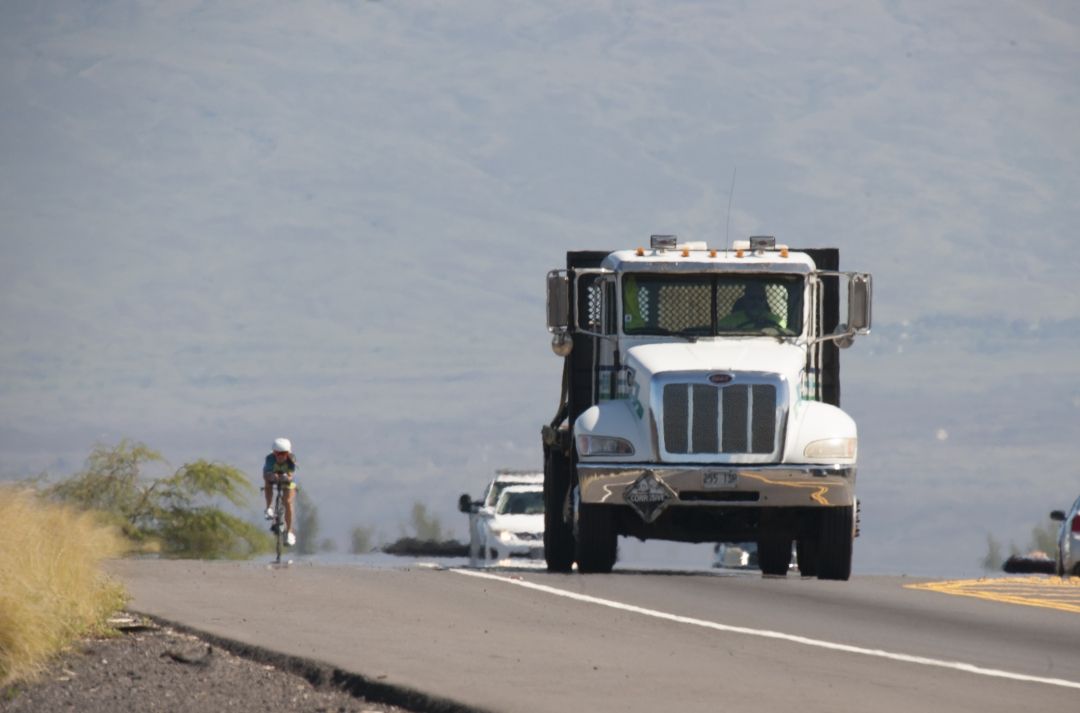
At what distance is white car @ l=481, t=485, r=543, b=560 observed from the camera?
3394cm

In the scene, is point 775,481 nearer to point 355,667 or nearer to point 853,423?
point 853,423

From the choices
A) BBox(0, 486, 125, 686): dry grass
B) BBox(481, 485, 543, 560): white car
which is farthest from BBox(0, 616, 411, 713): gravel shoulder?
BBox(481, 485, 543, 560): white car

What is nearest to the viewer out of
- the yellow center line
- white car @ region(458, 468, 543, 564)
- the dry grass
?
the dry grass

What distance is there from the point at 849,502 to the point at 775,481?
36.7 inches

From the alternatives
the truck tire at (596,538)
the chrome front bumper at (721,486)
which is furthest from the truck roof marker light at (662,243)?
the truck tire at (596,538)

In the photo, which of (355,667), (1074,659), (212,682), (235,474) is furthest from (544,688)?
(235,474)

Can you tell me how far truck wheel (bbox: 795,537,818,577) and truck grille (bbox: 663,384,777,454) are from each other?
2.12 meters

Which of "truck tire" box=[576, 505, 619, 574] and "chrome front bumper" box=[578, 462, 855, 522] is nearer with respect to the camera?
"chrome front bumper" box=[578, 462, 855, 522]

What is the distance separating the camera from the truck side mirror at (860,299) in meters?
22.6

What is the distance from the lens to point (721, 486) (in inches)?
874

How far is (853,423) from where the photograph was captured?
899 inches

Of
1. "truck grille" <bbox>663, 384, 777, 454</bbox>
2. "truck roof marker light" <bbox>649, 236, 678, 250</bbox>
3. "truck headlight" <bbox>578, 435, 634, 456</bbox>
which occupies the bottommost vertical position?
"truck headlight" <bbox>578, 435, 634, 456</bbox>

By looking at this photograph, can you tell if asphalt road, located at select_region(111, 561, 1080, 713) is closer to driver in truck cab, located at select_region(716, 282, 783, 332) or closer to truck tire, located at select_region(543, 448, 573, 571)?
truck tire, located at select_region(543, 448, 573, 571)

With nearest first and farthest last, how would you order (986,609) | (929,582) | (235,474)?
(986,609)
(929,582)
(235,474)
